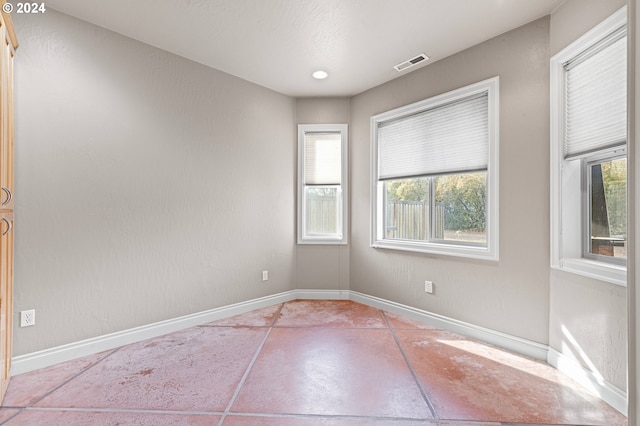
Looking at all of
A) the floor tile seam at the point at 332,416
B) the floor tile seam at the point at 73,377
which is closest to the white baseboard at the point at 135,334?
the floor tile seam at the point at 73,377

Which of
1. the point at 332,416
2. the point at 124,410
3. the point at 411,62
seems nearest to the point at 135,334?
the point at 124,410

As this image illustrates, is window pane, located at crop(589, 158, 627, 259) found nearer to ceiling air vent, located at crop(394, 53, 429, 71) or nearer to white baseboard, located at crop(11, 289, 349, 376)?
ceiling air vent, located at crop(394, 53, 429, 71)

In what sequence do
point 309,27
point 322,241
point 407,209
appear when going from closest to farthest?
point 309,27, point 407,209, point 322,241

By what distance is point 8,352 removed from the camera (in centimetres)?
195

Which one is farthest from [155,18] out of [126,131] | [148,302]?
[148,302]

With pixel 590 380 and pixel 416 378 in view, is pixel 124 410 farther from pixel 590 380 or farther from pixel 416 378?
pixel 590 380

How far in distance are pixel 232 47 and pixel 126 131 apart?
1.23 metres

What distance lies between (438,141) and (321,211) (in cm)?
174

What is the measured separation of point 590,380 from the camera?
1971mm

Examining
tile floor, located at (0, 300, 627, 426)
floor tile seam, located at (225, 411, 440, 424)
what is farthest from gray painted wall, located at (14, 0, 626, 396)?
floor tile seam, located at (225, 411, 440, 424)

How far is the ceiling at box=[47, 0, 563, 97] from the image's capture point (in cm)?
225

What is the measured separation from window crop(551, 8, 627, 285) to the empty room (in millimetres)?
14

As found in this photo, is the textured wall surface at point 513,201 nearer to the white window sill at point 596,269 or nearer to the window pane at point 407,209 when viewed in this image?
the white window sill at point 596,269

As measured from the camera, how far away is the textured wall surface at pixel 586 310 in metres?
1.80
